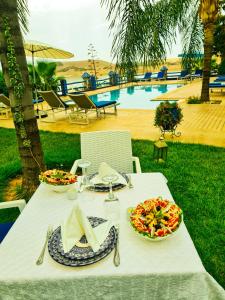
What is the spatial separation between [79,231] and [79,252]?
0.45 ft

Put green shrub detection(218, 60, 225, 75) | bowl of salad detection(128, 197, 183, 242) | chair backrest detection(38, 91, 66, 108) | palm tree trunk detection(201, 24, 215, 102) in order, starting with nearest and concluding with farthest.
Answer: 1. bowl of salad detection(128, 197, 183, 242)
2. chair backrest detection(38, 91, 66, 108)
3. palm tree trunk detection(201, 24, 215, 102)
4. green shrub detection(218, 60, 225, 75)

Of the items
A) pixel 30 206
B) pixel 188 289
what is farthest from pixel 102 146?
pixel 188 289

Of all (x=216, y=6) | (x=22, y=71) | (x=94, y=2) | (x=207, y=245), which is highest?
(x=216, y=6)

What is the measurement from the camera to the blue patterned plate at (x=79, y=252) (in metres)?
1.19

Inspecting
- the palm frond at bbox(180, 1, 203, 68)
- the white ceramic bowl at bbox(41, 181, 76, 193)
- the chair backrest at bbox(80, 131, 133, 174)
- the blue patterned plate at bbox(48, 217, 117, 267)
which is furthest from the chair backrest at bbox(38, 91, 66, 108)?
the blue patterned plate at bbox(48, 217, 117, 267)

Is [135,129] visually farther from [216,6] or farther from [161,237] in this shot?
[161,237]

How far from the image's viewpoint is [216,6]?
7.43 meters

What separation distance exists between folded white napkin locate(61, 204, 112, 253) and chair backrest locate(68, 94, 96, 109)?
20.6 ft

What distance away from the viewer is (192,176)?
391 centimetres

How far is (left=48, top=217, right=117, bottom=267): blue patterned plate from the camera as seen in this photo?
119 centimetres

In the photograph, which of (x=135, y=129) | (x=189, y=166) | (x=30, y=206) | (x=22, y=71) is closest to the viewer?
(x=30, y=206)

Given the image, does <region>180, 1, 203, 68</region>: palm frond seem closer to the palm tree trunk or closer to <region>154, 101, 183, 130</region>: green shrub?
the palm tree trunk

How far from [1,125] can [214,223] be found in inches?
286

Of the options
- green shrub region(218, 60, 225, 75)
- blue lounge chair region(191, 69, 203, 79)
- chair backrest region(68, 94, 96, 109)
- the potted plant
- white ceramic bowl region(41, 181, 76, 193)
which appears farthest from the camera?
blue lounge chair region(191, 69, 203, 79)
